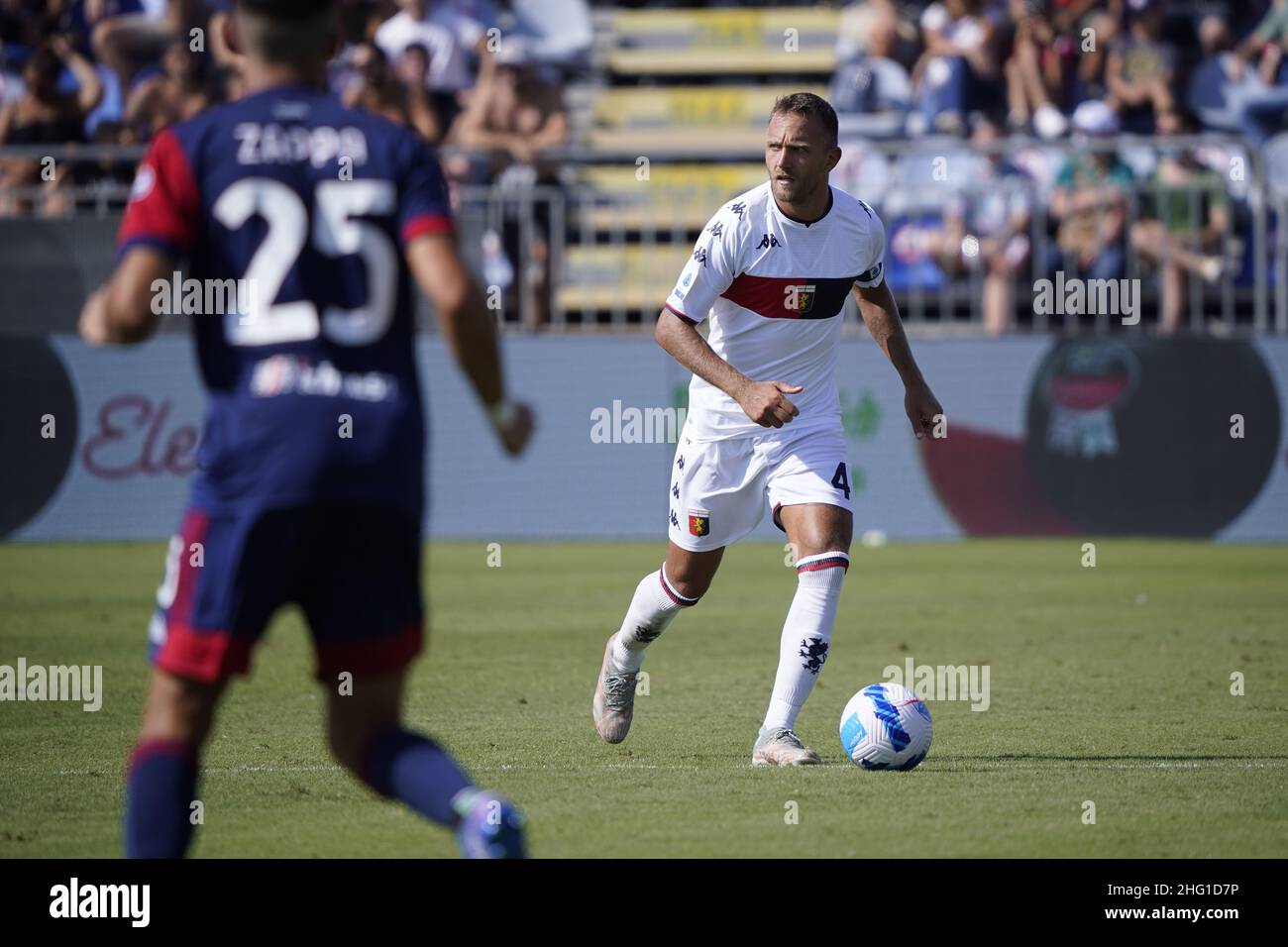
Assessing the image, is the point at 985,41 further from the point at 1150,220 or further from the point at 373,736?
the point at 373,736

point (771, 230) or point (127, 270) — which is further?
point (771, 230)

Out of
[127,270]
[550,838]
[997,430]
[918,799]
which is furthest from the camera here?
[997,430]

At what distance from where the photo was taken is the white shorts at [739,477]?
8.29m

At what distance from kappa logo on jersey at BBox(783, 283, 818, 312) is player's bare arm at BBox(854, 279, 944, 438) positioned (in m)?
0.23

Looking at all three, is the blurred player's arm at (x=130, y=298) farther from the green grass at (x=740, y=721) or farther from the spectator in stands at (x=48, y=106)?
the spectator in stands at (x=48, y=106)

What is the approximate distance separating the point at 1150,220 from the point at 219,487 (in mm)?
15573

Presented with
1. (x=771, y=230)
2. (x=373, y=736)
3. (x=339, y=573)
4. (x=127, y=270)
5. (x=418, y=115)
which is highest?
(x=418, y=115)

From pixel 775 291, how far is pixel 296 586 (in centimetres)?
412

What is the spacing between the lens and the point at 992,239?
19.2 meters

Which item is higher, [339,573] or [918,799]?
[339,573]

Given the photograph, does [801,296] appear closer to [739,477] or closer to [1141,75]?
[739,477]

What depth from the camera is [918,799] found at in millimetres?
7078
